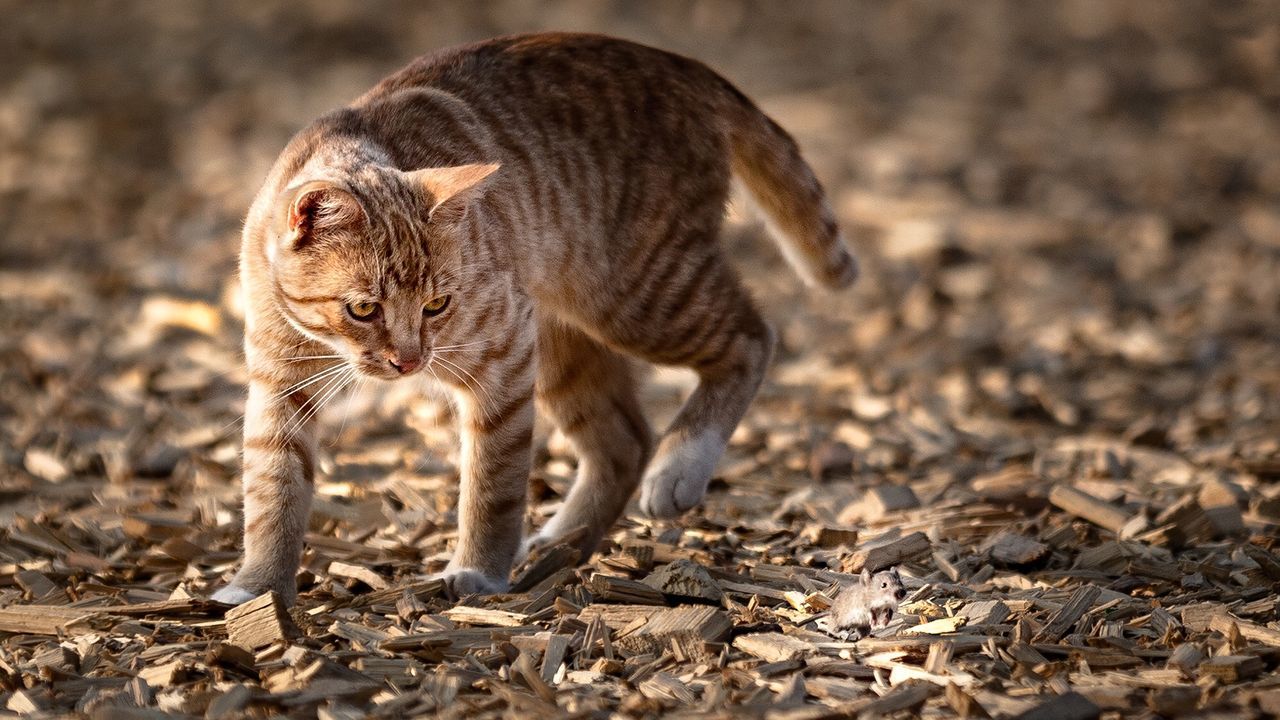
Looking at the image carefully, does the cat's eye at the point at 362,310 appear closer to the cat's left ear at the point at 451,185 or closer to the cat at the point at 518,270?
the cat at the point at 518,270

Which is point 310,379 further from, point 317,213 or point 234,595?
point 234,595

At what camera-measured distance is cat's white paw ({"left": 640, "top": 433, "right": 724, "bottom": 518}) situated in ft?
14.9

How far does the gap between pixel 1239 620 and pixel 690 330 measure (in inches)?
79.5

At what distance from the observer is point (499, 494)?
424 centimetres

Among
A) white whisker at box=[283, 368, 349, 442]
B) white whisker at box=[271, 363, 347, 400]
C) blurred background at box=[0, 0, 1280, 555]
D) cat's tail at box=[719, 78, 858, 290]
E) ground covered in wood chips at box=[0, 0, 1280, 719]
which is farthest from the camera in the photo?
blurred background at box=[0, 0, 1280, 555]

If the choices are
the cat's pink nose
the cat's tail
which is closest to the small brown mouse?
the cat's pink nose

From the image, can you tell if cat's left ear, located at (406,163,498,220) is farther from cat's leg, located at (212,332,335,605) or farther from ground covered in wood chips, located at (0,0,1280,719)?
ground covered in wood chips, located at (0,0,1280,719)

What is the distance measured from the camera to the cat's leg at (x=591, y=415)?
15.8ft

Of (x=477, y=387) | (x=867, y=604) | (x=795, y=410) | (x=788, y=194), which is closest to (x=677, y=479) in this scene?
(x=477, y=387)

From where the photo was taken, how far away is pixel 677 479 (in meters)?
4.58

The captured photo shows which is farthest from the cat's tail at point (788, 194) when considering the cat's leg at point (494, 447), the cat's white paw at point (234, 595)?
the cat's white paw at point (234, 595)

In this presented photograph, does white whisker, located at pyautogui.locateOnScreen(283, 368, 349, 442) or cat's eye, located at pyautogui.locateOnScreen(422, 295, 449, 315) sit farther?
white whisker, located at pyautogui.locateOnScreen(283, 368, 349, 442)

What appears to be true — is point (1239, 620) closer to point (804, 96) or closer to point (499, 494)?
point (499, 494)

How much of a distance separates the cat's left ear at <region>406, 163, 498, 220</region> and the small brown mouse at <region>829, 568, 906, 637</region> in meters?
1.52
